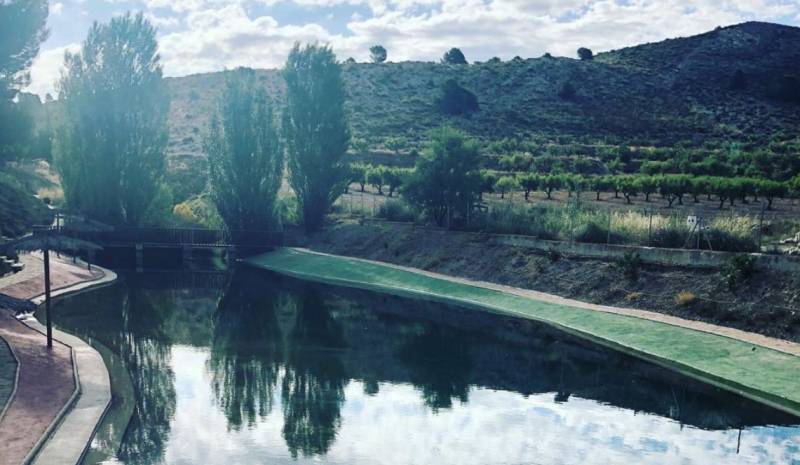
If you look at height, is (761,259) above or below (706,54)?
below

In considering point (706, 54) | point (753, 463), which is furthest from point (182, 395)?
point (706, 54)

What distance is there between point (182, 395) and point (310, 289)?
78.1ft

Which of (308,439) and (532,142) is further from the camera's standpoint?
(532,142)

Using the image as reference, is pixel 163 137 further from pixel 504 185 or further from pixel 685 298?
pixel 685 298

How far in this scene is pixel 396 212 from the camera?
61312mm

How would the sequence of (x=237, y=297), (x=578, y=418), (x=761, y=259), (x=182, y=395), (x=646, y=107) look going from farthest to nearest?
(x=646, y=107) < (x=237, y=297) < (x=761, y=259) < (x=182, y=395) < (x=578, y=418)

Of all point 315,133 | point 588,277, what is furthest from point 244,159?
point 588,277

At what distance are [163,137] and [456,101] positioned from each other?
53748 millimetres

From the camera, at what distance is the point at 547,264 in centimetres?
4306

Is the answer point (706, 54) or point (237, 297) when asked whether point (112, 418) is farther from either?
point (706, 54)

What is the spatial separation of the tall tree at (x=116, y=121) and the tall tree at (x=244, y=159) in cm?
440

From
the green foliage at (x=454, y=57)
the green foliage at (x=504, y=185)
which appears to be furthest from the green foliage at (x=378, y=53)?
the green foliage at (x=504, y=185)

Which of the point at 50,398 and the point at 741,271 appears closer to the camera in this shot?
the point at 50,398

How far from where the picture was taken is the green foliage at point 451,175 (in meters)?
53.8
